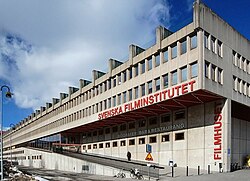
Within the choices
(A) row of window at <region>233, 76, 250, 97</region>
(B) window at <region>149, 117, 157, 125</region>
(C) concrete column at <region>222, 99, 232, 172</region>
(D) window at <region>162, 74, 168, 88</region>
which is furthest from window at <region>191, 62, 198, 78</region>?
(B) window at <region>149, 117, 157, 125</region>

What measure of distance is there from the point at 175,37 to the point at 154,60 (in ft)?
13.7

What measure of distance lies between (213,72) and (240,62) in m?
6.47

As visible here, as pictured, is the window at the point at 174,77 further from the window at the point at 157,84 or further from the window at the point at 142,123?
the window at the point at 142,123

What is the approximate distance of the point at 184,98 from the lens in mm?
29703

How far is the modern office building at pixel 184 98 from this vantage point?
28.2 metres

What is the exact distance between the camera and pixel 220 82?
29188 mm

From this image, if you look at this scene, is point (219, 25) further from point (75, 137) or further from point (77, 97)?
point (75, 137)

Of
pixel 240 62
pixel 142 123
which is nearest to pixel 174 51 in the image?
pixel 240 62

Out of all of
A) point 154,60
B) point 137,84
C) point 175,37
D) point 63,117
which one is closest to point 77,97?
point 63,117

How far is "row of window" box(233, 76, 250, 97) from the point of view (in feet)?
104

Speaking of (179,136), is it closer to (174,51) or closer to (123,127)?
(174,51)

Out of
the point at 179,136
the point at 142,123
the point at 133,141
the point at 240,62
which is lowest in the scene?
the point at 133,141

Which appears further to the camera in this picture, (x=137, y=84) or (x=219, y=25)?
(x=137, y=84)

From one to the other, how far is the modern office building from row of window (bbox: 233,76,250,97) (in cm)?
11
